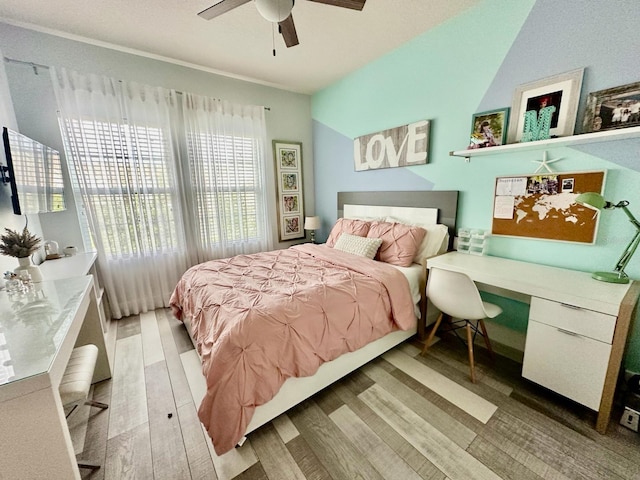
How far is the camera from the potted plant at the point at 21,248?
155cm

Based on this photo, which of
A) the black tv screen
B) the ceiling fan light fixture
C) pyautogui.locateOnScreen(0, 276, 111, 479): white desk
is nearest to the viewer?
pyautogui.locateOnScreen(0, 276, 111, 479): white desk

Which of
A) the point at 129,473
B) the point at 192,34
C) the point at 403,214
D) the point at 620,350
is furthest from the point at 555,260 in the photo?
the point at 192,34

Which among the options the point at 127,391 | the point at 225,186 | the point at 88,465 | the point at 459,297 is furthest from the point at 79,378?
the point at 225,186

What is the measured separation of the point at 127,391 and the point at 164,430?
548 mm

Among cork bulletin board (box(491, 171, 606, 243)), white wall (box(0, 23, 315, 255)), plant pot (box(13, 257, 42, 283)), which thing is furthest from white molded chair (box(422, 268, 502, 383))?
white wall (box(0, 23, 315, 255))

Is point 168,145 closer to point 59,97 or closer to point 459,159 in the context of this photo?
point 59,97

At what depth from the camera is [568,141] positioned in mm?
1590

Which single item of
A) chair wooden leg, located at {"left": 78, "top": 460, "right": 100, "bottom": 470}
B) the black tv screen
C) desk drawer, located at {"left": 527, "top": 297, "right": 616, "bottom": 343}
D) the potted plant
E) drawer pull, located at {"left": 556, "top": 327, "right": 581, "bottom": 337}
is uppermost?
the black tv screen

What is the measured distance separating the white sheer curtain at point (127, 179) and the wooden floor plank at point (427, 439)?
2.66 m

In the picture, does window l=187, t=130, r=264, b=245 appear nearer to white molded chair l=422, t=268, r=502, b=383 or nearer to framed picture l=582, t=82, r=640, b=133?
white molded chair l=422, t=268, r=502, b=383

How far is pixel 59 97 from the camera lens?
234 cm

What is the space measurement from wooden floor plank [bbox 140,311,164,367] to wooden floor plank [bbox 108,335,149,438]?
1.8 inches

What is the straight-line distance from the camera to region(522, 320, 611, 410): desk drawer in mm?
1345

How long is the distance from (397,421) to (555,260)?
1.64 m
